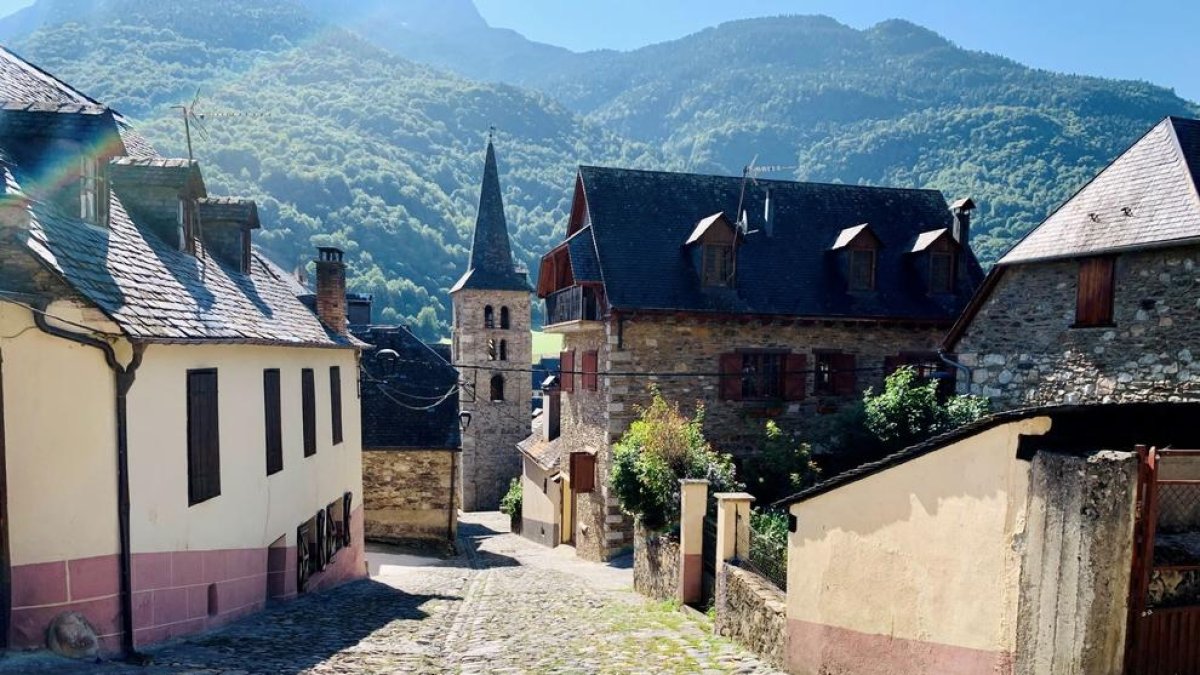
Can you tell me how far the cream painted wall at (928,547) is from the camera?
6.00 m

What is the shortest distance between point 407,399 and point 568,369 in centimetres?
533

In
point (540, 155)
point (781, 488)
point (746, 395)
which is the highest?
point (540, 155)

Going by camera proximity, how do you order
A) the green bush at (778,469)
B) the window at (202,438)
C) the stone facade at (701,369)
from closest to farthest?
the window at (202,438) < the green bush at (778,469) < the stone facade at (701,369)

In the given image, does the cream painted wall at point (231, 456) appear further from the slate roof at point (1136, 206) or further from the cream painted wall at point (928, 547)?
the slate roof at point (1136, 206)

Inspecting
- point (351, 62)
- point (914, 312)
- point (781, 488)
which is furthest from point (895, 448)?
point (351, 62)

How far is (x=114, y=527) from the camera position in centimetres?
788

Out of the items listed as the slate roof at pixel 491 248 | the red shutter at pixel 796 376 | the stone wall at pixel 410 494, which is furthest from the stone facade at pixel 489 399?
the red shutter at pixel 796 376

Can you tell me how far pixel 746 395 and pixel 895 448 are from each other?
12.7ft

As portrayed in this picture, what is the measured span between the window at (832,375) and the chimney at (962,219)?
18.9ft

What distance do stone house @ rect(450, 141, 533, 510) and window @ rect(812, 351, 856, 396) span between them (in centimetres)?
2307

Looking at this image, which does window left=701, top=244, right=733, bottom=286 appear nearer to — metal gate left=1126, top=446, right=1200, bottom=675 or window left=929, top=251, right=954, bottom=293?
window left=929, top=251, right=954, bottom=293

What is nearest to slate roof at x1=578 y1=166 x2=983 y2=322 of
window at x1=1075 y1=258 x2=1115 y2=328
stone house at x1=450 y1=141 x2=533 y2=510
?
window at x1=1075 y1=258 x2=1115 y2=328

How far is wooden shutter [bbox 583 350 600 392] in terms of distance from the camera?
859 inches

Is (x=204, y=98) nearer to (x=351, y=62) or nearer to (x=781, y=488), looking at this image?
(x=351, y=62)
